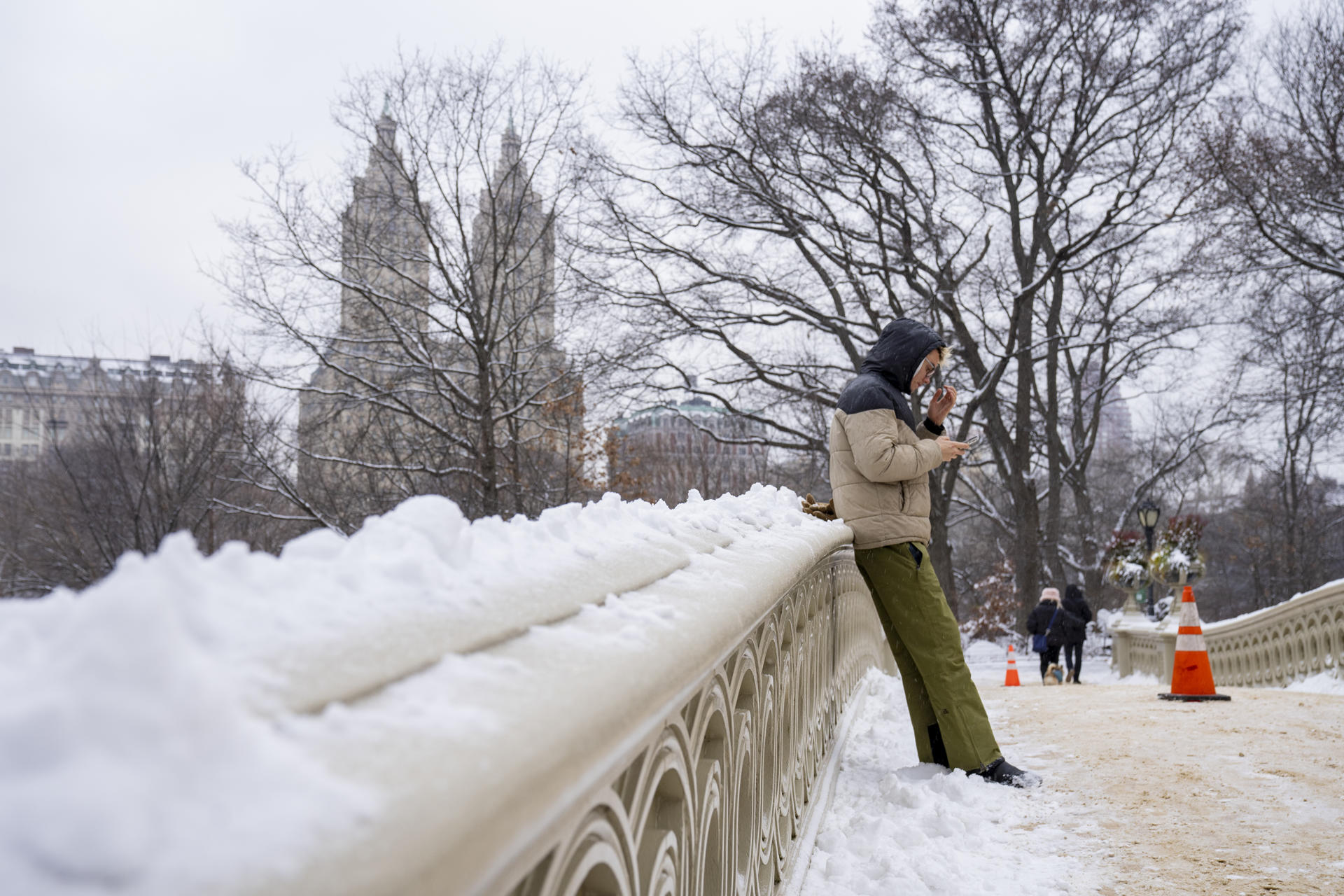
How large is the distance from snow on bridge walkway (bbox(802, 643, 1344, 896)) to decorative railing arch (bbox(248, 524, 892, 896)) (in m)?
0.48

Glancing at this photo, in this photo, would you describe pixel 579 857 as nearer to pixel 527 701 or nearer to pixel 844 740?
pixel 527 701

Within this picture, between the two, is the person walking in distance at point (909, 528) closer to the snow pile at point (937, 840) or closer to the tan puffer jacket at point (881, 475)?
the tan puffer jacket at point (881, 475)

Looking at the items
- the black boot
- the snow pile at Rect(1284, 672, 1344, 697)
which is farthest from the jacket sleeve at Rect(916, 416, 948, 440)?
the snow pile at Rect(1284, 672, 1344, 697)

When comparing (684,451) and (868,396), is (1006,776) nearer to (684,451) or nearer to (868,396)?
(868,396)

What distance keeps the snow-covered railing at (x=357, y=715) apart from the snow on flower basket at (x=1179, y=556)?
1867 centimetres

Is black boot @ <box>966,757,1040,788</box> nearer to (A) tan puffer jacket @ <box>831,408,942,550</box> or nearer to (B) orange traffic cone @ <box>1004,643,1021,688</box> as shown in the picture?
(A) tan puffer jacket @ <box>831,408,942,550</box>

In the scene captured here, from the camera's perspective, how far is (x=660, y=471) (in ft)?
82.4

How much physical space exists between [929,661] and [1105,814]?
0.83m

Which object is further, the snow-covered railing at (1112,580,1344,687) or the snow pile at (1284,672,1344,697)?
the snow-covered railing at (1112,580,1344,687)

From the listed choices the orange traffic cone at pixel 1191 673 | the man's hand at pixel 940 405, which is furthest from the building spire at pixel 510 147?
the man's hand at pixel 940 405

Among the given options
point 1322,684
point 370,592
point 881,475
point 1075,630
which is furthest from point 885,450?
point 1075,630

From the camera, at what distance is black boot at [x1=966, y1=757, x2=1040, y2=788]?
156 inches

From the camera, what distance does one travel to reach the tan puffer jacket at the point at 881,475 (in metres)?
3.98

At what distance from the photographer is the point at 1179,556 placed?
1809 cm
